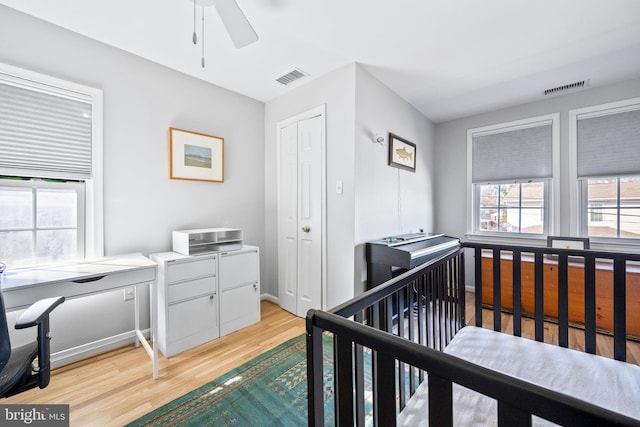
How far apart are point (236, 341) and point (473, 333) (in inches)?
74.0

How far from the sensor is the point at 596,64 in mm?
2498

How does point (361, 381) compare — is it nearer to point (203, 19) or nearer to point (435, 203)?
point (203, 19)

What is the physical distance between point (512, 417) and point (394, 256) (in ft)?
6.20

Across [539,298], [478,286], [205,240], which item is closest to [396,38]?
[478,286]

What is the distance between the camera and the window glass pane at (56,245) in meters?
2.01

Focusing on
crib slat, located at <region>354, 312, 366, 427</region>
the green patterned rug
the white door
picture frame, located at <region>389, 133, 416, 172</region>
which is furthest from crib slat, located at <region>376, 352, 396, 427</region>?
picture frame, located at <region>389, 133, 416, 172</region>

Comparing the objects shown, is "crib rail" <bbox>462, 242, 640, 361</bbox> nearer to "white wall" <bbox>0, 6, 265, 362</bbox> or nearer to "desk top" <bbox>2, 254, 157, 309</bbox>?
"desk top" <bbox>2, 254, 157, 309</bbox>

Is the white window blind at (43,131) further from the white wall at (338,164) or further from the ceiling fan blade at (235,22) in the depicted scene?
the white wall at (338,164)

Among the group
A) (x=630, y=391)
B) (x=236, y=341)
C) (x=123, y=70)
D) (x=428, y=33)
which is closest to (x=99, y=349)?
(x=236, y=341)

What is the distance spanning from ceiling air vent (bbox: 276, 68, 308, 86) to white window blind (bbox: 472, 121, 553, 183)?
104 inches

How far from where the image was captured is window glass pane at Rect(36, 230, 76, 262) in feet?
6.59

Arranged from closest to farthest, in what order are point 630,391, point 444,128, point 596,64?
point 630,391 < point 596,64 < point 444,128

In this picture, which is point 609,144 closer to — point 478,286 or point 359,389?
point 478,286

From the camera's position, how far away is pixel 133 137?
2348mm
